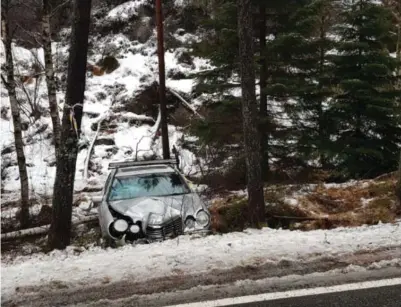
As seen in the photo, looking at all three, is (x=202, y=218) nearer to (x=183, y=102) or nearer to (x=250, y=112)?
(x=250, y=112)

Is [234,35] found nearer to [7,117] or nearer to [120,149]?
[120,149]

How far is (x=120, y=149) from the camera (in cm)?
2108

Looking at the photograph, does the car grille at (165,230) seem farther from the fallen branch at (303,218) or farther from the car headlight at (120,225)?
the fallen branch at (303,218)

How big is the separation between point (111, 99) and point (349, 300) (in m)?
21.5

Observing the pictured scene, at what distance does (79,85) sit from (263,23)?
22.7 ft

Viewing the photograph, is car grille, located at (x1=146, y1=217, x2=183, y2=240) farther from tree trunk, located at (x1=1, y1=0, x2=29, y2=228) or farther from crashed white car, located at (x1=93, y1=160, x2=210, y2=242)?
tree trunk, located at (x1=1, y1=0, x2=29, y2=228)

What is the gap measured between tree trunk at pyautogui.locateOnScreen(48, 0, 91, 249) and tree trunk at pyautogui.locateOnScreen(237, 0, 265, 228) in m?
2.57

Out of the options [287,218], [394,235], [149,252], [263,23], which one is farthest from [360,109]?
[149,252]

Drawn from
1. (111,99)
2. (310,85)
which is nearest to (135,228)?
(310,85)

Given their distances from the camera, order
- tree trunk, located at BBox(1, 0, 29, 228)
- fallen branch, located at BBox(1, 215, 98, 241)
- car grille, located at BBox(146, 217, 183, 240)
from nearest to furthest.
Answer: car grille, located at BBox(146, 217, 183, 240) → fallen branch, located at BBox(1, 215, 98, 241) → tree trunk, located at BBox(1, 0, 29, 228)

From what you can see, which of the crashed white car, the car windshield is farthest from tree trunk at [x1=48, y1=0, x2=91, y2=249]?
the car windshield

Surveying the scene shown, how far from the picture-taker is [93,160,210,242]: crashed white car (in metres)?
7.16

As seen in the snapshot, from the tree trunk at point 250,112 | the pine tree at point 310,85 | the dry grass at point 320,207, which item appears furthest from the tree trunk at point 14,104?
the pine tree at point 310,85

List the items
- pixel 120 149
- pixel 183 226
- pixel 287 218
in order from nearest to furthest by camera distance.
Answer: pixel 183 226
pixel 287 218
pixel 120 149
